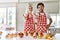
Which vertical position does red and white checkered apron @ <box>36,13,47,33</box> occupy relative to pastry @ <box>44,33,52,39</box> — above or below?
above

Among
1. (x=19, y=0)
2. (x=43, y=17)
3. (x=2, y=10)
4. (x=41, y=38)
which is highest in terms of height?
(x=19, y=0)

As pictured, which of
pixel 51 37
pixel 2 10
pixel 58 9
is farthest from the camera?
pixel 2 10

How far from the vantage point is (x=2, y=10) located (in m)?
1.71

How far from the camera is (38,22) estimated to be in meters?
0.74

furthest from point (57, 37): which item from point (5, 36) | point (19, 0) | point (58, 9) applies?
point (19, 0)

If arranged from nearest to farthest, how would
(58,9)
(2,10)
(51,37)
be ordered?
1. (51,37)
2. (58,9)
3. (2,10)

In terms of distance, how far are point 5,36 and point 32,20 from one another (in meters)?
0.19

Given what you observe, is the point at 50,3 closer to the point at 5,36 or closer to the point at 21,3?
the point at 21,3

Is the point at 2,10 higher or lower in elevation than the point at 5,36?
higher

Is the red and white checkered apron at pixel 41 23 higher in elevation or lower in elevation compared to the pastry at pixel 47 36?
higher

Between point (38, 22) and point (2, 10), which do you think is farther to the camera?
point (2, 10)

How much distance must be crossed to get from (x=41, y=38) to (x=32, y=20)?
0.47ft

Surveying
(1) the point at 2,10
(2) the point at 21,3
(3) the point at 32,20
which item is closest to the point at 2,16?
(1) the point at 2,10

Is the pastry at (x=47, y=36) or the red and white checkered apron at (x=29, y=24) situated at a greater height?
the red and white checkered apron at (x=29, y=24)
